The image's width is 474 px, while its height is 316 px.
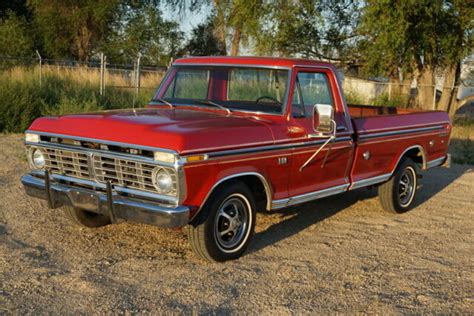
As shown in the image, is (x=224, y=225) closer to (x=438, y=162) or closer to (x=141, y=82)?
(x=438, y=162)

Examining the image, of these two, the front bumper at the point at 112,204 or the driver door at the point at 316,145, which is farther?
the driver door at the point at 316,145

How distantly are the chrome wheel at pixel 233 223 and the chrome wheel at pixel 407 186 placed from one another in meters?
3.21

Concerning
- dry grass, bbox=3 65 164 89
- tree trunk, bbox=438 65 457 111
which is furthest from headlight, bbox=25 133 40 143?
tree trunk, bbox=438 65 457 111

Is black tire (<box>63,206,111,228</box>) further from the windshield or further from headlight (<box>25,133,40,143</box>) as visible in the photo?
the windshield

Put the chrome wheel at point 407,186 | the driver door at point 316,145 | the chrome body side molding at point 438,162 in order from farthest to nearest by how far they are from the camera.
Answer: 1. the chrome body side molding at point 438,162
2. the chrome wheel at point 407,186
3. the driver door at point 316,145

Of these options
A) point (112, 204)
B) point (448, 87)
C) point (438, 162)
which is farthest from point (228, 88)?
point (448, 87)

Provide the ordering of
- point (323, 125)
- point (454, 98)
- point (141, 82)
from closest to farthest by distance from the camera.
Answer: point (323, 125) → point (454, 98) → point (141, 82)

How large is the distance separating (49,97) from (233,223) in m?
11.0

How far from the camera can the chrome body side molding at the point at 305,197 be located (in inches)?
→ 228

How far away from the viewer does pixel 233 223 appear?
18.0 ft

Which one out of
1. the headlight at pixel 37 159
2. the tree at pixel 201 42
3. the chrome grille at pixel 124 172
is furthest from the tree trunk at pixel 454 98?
the tree at pixel 201 42

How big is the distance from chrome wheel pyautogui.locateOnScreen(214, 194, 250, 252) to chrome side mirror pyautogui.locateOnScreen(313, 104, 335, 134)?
112 cm

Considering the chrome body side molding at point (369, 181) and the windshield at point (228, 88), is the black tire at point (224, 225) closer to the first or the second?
the windshield at point (228, 88)

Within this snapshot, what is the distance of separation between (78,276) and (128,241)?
42.4 inches
